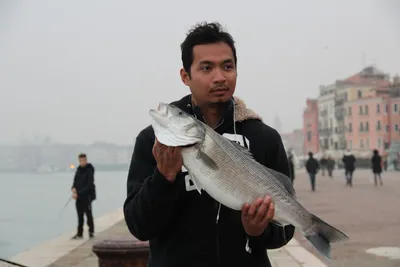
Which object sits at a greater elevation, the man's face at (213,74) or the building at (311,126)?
the man's face at (213,74)

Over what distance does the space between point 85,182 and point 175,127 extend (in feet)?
32.5

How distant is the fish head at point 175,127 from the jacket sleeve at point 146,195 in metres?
0.18

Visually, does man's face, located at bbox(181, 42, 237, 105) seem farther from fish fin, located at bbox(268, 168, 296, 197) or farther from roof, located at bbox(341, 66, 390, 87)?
roof, located at bbox(341, 66, 390, 87)

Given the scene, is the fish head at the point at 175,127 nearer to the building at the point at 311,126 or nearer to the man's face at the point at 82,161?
the man's face at the point at 82,161

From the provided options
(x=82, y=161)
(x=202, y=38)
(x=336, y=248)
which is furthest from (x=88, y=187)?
(x=202, y=38)

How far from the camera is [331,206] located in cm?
1727

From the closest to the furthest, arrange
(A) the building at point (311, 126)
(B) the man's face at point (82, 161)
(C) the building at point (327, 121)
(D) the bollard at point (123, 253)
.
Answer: (D) the bollard at point (123, 253) → (B) the man's face at point (82, 161) → (C) the building at point (327, 121) → (A) the building at point (311, 126)

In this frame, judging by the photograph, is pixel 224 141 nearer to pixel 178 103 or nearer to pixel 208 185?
pixel 208 185

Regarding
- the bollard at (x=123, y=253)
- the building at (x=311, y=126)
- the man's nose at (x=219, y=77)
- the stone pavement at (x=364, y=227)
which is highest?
the man's nose at (x=219, y=77)

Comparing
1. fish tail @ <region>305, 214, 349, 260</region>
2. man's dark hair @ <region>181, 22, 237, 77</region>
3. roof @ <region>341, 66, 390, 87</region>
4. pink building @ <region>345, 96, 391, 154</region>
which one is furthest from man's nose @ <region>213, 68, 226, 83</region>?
roof @ <region>341, 66, 390, 87</region>

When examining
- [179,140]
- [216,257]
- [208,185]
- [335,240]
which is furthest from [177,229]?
[335,240]

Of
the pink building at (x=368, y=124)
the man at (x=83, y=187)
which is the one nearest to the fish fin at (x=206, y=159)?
the man at (x=83, y=187)

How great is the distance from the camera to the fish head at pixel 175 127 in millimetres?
1842

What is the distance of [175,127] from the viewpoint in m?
1.85
